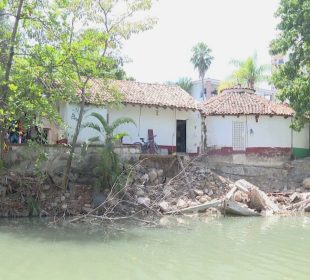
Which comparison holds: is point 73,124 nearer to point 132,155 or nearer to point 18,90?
point 132,155

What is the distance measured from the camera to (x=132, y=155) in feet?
64.2

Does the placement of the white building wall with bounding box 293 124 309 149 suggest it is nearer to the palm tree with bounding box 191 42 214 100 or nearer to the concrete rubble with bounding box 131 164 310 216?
the concrete rubble with bounding box 131 164 310 216

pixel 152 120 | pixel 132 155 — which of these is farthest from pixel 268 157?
pixel 132 155

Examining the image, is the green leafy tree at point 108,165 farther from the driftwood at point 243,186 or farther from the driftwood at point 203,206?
the driftwood at point 243,186

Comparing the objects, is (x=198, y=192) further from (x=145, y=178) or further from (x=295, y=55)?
(x=295, y=55)

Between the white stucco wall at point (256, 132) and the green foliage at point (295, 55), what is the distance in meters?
1.59

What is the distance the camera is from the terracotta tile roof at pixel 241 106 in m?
23.7

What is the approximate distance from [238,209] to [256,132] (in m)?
7.40

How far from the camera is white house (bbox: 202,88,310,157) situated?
23.7 m

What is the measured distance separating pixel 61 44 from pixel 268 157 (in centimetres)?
1330

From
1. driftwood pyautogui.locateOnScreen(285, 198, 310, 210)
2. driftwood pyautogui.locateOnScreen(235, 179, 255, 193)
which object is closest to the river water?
driftwood pyautogui.locateOnScreen(285, 198, 310, 210)

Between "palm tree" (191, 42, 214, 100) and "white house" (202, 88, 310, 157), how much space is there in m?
24.1

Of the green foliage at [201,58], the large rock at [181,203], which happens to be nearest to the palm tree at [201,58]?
the green foliage at [201,58]

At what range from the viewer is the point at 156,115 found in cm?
2328
